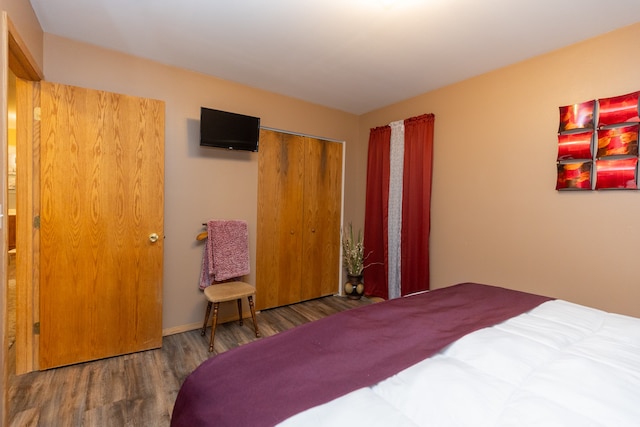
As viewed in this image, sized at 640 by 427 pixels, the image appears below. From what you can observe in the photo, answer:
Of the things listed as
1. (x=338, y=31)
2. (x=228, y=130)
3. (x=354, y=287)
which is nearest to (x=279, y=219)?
(x=228, y=130)

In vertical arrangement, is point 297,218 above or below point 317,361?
above

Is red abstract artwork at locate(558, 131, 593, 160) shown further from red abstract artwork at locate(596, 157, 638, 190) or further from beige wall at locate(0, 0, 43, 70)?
beige wall at locate(0, 0, 43, 70)

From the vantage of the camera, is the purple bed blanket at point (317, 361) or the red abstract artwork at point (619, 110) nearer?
the purple bed blanket at point (317, 361)

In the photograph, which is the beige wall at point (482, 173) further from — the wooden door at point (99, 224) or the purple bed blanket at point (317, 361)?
the purple bed blanket at point (317, 361)

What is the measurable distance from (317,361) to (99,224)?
2.16m

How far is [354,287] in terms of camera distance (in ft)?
12.8

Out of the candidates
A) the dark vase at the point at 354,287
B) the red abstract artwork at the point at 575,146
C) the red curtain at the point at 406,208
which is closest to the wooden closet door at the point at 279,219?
the dark vase at the point at 354,287

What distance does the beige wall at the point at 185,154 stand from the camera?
93.1 inches

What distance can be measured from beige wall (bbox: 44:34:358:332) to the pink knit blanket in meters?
0.14

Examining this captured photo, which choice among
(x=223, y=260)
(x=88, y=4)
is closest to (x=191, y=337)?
(x=223, y=260)

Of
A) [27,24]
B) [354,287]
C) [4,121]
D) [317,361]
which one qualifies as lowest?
[354,287]

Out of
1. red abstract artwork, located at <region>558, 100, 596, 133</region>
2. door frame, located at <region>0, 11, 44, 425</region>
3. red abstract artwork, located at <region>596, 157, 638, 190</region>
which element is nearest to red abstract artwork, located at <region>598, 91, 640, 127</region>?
red abstract artwork, located at <region>558, 100, 596, 133</region>

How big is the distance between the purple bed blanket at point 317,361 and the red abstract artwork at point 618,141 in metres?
1.36

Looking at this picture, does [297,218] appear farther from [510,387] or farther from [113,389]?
[510,387]
